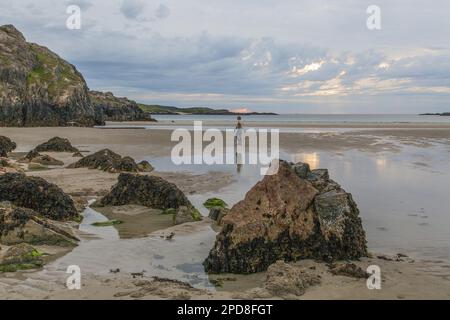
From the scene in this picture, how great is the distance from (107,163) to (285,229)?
11.9 m

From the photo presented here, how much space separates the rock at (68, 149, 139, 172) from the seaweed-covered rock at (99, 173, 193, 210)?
5875 millimetres

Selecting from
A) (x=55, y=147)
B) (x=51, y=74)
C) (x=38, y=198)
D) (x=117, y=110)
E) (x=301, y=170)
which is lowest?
(x=38, y=198)

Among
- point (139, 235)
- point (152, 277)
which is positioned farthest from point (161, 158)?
point (152, 277)

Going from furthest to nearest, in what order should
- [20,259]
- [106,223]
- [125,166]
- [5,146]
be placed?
[5,146], [125,166], [106,223], [20,259]

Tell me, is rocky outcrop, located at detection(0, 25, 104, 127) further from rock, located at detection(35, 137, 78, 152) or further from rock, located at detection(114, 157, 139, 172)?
rock, located at detection(114, 157, 139, 172)

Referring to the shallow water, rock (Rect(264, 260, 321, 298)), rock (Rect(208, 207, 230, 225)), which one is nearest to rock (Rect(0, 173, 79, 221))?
the shallow water

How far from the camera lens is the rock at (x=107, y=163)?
17.8 m

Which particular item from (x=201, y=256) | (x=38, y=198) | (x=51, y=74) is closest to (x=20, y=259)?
(x=201, y=256)

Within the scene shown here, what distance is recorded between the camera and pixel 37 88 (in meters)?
70.4

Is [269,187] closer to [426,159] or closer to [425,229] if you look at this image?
[425,229]

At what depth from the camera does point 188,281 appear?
6.55 meters

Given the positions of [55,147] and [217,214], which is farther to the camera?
[55,147]

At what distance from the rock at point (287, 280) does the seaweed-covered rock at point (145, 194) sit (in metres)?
5.14

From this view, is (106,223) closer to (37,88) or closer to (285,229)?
(285,229)
